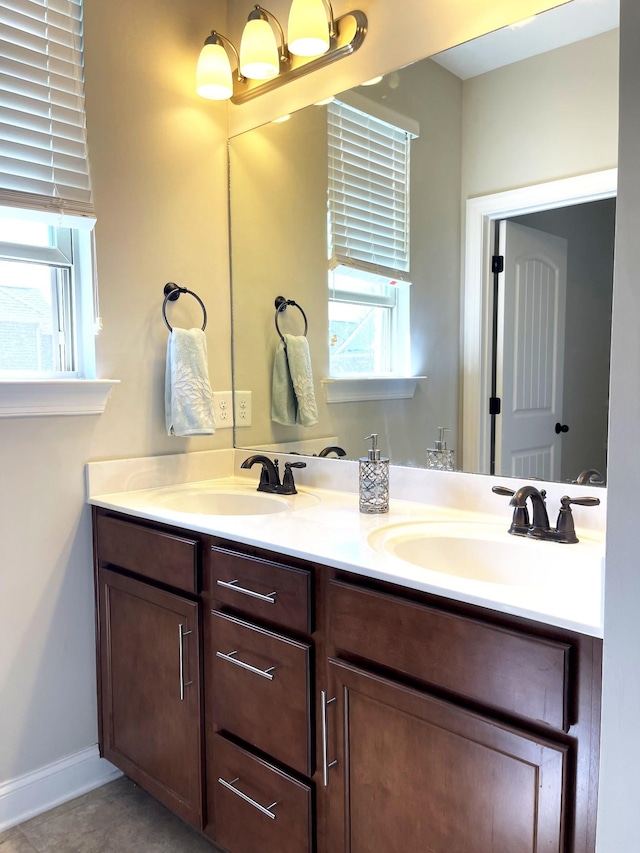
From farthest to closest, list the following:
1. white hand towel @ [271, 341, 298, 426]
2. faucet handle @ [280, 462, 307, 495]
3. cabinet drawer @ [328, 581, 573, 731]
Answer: white hand towel @ [271, 341, 298, 426] < faucet handle @ [280, 462, 307, 495] < cabinet drawer @ [328, 581, 573, 731]

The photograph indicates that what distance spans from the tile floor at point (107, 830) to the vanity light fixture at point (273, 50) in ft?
7.07

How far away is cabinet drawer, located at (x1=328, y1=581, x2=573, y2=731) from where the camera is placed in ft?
2.91

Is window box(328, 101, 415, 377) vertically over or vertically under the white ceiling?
under

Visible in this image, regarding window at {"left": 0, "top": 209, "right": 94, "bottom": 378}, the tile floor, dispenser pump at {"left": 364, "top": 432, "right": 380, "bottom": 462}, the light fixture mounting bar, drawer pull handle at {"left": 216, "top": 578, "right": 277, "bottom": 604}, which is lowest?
the tile floor

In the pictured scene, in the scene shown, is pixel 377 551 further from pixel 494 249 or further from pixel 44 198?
pixel 44 198

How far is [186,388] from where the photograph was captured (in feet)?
6.31

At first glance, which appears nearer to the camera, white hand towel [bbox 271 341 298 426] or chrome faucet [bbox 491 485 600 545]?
chrome faucet [bbox 491 485 600 545]

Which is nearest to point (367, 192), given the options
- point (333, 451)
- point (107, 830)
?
point (333, 451)

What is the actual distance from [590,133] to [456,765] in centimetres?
127

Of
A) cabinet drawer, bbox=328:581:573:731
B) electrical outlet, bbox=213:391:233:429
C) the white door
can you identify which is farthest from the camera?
electrical outlet, bbox=213:391:233:429

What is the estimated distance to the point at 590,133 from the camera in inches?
52.1

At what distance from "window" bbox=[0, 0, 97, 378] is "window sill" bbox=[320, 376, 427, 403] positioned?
718 mm

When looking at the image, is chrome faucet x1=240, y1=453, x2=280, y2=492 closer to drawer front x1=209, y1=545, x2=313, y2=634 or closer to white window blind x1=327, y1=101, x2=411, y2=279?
drawer front x1=209, y1=545, x2=313, y2=634

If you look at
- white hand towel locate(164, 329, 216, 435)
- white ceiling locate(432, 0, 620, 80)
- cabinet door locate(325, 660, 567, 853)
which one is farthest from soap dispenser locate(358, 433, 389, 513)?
white ceiling locate(432, 0, 620, 80)
